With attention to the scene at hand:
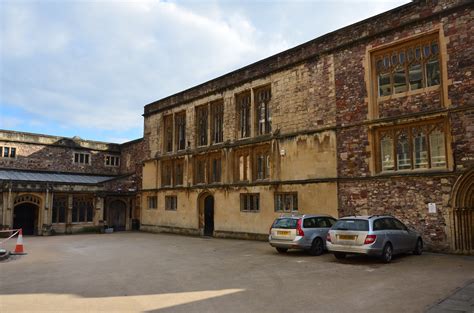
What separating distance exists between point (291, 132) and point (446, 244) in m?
9.03

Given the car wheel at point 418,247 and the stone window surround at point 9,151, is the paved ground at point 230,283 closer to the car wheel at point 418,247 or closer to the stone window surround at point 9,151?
the car wheel at point 418,247

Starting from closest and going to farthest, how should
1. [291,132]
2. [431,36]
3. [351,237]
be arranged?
[351,237]
[431,36]
[291,132]

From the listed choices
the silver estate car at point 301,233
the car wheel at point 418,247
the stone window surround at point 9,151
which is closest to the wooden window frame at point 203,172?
the silver estate car at point 301,233

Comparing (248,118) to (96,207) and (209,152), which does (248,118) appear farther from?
(96,207)

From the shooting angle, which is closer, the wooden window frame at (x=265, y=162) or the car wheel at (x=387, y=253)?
the car wheel at (x=387, y=253)

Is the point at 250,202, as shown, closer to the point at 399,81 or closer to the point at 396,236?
the point at 399,81

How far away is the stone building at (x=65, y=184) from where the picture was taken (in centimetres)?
→ 2702

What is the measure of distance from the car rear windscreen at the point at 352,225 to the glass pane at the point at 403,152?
476 centimetres

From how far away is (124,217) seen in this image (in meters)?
32.6

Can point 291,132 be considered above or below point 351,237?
above

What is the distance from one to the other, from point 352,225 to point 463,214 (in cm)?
467

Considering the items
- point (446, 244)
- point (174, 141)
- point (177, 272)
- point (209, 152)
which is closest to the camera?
point (177, 272)

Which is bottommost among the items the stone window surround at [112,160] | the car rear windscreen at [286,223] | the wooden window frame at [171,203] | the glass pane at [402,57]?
the car rear windscreen at [286,223]

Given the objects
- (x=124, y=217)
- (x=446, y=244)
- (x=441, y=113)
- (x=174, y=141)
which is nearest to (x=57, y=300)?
(x=446, y=244)
